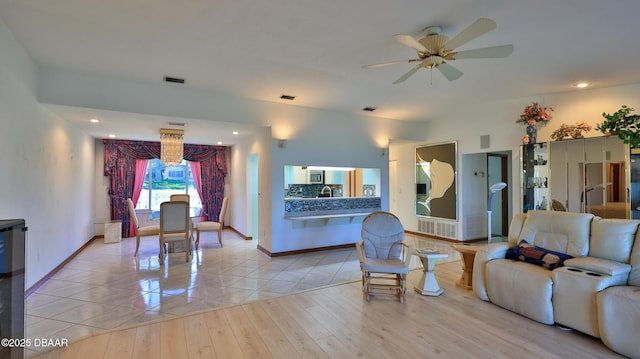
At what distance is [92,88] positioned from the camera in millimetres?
4059

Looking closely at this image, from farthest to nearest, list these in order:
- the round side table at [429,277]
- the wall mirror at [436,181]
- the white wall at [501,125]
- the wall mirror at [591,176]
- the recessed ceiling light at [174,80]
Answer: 1. the wall mirror at [436,181]
2. the white wall at [501,125]
3. the wall mirror at [591,176]
4. the recessed ceiling light at [174,80]
5. the round side table at [429,277]

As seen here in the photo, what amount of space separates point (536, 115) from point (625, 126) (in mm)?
1235

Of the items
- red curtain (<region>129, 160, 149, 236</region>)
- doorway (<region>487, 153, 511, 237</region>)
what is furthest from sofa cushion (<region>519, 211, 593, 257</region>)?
red curtain (<region>129, 160, 149, 236</region>)

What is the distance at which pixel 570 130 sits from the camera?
4895 mm

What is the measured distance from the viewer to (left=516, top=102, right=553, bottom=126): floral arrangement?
16.9ft

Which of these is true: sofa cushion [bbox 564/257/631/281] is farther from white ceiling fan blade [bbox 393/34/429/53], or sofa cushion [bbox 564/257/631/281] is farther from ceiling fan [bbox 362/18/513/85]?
white ceiling fan blade [bbox 393/34/429/53]

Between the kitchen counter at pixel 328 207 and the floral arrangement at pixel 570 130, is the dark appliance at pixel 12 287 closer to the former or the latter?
the kitchen counter at pixel 328 207

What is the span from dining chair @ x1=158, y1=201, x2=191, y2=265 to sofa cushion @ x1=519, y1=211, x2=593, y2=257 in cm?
508

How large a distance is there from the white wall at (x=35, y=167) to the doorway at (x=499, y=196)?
8.26m

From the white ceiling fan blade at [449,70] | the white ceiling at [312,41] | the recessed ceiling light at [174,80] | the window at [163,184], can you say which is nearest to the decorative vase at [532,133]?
the white ceiling at [312,41]

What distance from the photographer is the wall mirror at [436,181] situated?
6.77m

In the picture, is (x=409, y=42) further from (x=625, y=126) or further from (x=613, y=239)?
(x=625, y=126)

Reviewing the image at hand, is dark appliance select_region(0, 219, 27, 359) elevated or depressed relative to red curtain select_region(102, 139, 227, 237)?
depressed

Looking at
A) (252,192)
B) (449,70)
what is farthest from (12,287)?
(252,192)
